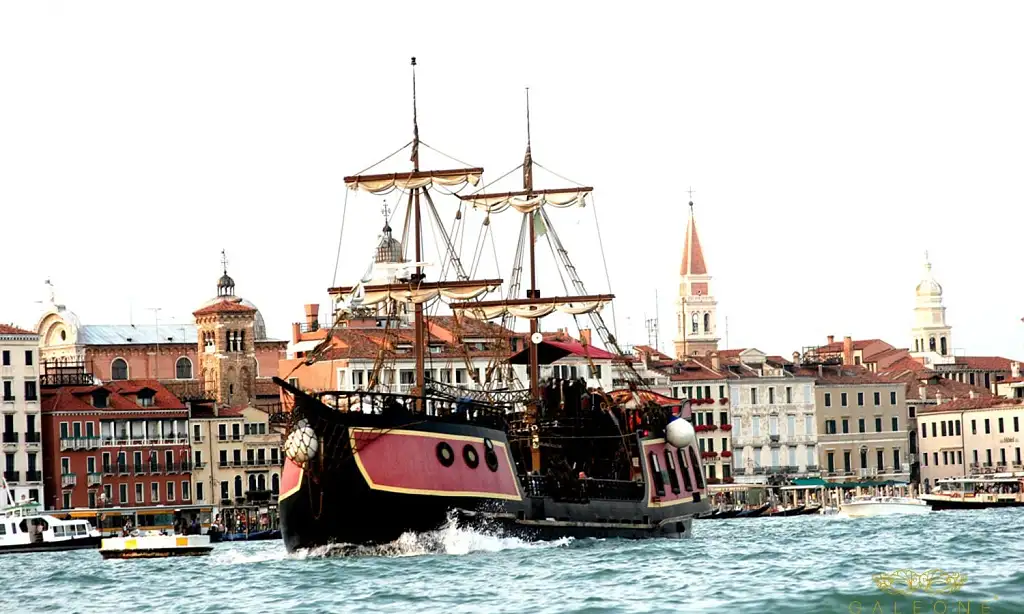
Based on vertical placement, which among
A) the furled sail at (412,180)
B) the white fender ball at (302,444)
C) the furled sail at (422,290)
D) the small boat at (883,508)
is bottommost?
the small boat at (883,508)

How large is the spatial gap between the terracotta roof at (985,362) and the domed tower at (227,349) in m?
60.5

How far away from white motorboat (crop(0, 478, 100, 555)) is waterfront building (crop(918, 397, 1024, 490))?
2480 inches

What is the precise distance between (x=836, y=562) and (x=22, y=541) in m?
50.6

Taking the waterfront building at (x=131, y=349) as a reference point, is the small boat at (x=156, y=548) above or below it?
below

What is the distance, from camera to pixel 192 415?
120 m

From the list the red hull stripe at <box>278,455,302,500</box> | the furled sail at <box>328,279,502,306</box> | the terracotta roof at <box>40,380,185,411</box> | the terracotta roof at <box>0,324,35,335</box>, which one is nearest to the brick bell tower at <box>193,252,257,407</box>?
the terracotta roof at <box>40,380,185,411</box>

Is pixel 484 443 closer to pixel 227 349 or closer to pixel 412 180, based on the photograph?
pixel 412 180

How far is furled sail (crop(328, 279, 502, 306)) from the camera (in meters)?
68.2

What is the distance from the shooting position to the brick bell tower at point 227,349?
13712cm

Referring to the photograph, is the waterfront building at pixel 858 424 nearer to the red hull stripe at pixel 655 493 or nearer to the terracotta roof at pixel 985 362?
the terracotta roof at pixel 985 362

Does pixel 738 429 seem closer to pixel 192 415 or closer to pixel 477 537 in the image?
pixel 192 415

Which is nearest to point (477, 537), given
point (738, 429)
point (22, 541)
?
point (22, 541)

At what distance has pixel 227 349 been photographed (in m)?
138

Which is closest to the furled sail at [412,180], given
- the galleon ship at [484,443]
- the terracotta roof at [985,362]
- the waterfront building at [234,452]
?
the galleon ship at [484,443]
